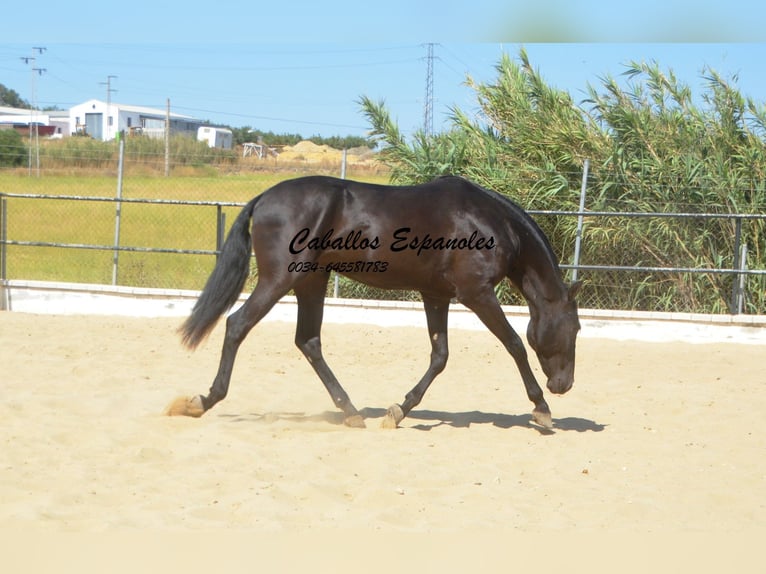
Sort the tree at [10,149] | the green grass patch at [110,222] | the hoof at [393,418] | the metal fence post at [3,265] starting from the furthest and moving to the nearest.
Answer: the tree at [10,149] < the green grass patch at [110,222] < the metal fence post at [3,265] < the hoof at [393,418]

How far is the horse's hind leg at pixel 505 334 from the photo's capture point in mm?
5594

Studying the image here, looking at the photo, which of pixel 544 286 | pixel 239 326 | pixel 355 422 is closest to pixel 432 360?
pixel 355 422

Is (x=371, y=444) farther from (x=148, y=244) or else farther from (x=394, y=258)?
(x=148, y=244)

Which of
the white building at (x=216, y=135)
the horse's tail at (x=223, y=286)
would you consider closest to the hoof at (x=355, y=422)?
the horse's tail at (x=223, y=286)

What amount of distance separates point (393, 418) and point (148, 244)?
12965 millimetres

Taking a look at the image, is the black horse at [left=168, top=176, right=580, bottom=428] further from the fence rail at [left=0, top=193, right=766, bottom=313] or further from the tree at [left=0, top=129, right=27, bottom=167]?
the tree at [left=0, top=129, right=27, bottom=167]

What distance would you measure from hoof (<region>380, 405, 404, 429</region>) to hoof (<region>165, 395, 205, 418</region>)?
1.12 metres

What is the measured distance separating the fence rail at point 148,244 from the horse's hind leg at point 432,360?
362 cm

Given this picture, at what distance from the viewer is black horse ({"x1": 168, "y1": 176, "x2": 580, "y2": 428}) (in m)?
5.52

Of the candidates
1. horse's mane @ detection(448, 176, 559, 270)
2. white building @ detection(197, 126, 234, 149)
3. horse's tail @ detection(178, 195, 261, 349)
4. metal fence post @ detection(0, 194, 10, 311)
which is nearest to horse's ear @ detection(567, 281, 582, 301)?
horse's mane @ detection(448, 176, 559, 270)

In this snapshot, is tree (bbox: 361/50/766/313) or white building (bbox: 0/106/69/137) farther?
white building (bbox: 0/106/69/137)

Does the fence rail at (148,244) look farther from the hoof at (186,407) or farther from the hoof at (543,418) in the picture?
the hoof at (186,407)

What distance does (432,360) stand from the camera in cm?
588

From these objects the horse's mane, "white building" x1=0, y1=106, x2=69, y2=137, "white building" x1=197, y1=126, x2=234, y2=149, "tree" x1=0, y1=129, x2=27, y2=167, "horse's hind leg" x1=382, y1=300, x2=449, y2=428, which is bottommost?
"horse's hind leg" x1=382, y1=300, x2=449, y2=428
